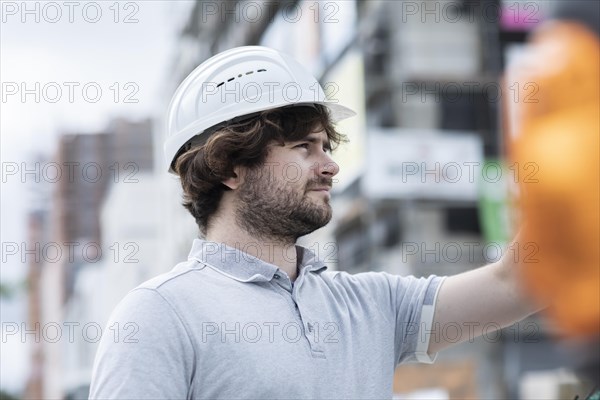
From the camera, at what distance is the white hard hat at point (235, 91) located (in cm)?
290

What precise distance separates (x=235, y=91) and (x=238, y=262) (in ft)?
1.50

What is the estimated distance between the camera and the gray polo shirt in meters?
2.46

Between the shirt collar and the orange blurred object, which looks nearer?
the shirt collar

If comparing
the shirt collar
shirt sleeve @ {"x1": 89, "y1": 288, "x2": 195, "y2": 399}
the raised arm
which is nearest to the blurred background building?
the raised arm

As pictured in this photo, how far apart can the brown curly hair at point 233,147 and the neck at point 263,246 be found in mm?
115

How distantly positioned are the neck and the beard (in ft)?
0.03

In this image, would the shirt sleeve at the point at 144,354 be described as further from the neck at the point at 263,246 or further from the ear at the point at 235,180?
the ear at the point at 235,180

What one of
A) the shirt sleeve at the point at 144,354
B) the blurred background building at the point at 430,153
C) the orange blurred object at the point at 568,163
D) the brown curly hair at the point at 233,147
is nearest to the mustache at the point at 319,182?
the brown curly hair at the point at 233,147

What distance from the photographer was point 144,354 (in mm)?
2438

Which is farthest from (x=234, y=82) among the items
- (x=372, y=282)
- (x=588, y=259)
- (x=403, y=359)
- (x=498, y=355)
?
(x=498, y=355)

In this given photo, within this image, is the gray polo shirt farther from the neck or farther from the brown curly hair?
the brown curly hair

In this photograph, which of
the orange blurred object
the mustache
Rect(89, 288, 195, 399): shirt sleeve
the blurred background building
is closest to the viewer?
Rect(89, 288, 195, 399): shirt sleeve

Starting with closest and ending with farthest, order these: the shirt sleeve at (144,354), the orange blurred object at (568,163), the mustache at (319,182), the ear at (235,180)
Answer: the shirt sleeve at (144,354), the mustache at (319,182), the ear at (235,180), the orange blurred object at (568,163)

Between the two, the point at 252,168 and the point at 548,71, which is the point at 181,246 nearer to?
the point at 548,71
